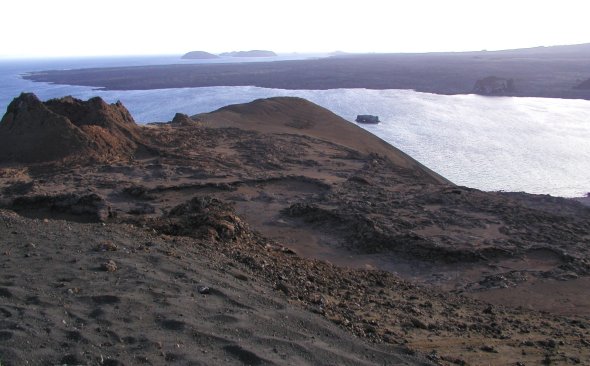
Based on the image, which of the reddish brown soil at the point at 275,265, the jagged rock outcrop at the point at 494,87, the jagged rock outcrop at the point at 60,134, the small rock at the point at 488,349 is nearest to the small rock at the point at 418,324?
the reddish brown soil at the point at 275,265

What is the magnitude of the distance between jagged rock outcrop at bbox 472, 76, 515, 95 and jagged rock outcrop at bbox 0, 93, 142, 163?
1692 inches

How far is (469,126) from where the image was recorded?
34.5 metres

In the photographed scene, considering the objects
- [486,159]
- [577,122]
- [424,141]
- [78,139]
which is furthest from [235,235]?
[577,122]

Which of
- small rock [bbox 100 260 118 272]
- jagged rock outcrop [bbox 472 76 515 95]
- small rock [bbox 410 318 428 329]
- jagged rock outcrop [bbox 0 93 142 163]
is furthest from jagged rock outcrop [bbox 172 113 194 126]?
jagged rock outcrop [bbox 472 76 515 95]

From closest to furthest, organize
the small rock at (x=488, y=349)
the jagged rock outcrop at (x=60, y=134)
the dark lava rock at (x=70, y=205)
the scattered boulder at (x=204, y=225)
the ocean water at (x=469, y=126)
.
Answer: the small rock at (x=488, y=349) < the scattered boulder at (x=204, y=225) < the dark lava rock at (x=70, y=205) < the jagged rock outcrop at (x=60, y=134) < the ocean water at (x=469, y=126)

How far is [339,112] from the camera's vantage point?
3878cm

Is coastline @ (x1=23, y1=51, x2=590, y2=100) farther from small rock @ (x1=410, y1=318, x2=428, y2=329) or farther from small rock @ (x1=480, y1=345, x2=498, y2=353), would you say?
small rock @ (x1=480, y1=345, x2=498, y2=353)

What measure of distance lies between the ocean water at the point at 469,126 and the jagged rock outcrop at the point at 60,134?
12597 mm

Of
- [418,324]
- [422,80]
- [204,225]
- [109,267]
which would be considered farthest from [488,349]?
[422,80]

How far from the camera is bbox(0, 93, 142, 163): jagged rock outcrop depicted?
1478 cm

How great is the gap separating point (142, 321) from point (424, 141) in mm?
→ 26176

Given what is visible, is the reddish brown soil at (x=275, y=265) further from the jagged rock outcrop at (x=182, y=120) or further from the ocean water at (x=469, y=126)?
the ocean water at (x=469, y=126)

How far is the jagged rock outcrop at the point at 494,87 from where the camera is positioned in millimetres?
52959

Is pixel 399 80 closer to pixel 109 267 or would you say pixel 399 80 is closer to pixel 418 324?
pixel 418 324
